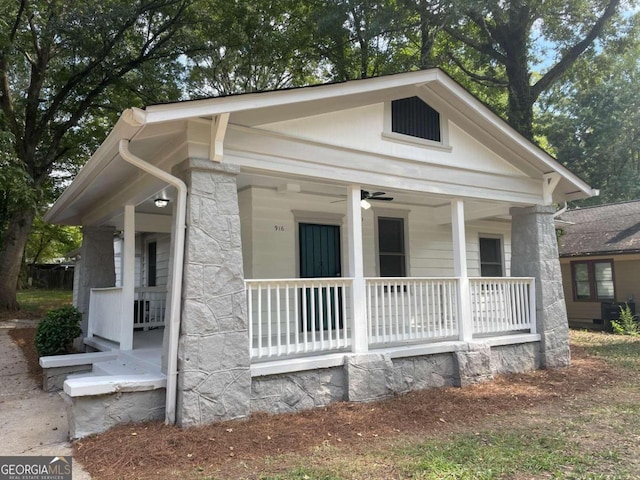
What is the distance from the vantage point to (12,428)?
5016mm

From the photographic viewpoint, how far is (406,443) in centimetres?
439

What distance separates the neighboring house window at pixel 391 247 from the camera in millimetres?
9094

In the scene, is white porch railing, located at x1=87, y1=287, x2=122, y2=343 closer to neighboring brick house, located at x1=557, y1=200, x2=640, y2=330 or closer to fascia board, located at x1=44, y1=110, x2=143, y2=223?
fascia board, located at x1=44, y1=110, x2=143, y2=223

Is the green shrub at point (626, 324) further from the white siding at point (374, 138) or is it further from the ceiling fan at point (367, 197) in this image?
the ceiling fan at point (367, 197)

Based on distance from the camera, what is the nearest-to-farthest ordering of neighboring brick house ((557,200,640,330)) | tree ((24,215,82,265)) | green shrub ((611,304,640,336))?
1. green shrub ((611,304,640,336))
2. neighboring brick house ((557,200,640,330))
3. tree ((24,215,82,265))

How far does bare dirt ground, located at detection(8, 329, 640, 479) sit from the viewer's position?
12.4 feet

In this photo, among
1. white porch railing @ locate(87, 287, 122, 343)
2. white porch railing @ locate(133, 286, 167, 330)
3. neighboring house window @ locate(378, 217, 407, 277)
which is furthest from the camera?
white porch railing @ locate(133, 286, 167, 330)

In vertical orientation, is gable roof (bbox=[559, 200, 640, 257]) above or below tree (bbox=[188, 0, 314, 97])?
below

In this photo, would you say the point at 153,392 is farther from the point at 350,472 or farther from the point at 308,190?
the point at 308,190

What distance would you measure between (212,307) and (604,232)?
16.1 meters

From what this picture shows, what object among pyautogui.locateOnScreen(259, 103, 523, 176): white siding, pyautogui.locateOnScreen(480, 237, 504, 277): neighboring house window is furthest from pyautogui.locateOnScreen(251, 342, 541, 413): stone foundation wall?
pyautogui.locateOnScreen(480, 237, 504, 277): neighboring house window

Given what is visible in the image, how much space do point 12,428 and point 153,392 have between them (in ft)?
5.97

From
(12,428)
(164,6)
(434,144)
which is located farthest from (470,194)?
(164,6)

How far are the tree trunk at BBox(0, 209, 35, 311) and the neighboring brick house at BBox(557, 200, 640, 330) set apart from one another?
16246 millimetres
